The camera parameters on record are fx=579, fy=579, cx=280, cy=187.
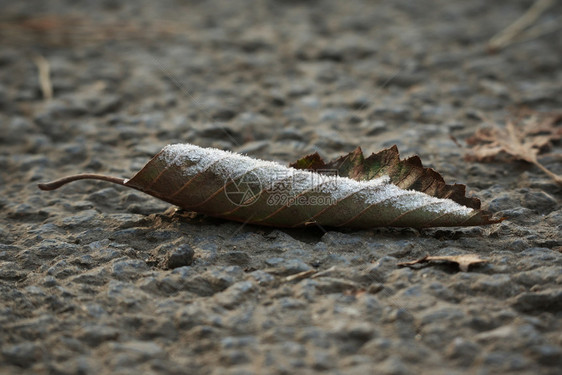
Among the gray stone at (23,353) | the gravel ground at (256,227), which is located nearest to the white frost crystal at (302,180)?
the gravel ground at (256,227)

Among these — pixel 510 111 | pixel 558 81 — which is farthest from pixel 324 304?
pixel 558 81

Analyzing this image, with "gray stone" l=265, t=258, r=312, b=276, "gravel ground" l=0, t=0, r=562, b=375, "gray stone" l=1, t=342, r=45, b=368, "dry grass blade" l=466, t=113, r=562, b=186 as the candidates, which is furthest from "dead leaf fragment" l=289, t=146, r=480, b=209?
"gray stone" l=1, t=342, r=45, b=368

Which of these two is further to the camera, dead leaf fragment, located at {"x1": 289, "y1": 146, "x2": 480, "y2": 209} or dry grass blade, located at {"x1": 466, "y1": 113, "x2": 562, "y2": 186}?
dry grass blade, located at {"x1": 466, "y1": 113, "x2": 562, "y2": 186}

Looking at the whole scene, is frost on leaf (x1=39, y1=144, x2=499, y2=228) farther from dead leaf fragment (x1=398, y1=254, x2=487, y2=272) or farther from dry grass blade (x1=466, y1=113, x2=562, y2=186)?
dry grass blade (x1=466, y1=113, x2=562, y2=186)

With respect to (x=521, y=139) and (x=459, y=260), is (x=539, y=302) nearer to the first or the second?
(x=459, y=260)

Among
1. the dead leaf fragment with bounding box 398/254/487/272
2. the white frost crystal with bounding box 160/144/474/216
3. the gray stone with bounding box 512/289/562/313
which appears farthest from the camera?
the white frost crystal with bounding box 160/144/474/216

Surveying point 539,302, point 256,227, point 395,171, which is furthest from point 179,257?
point 539,302
